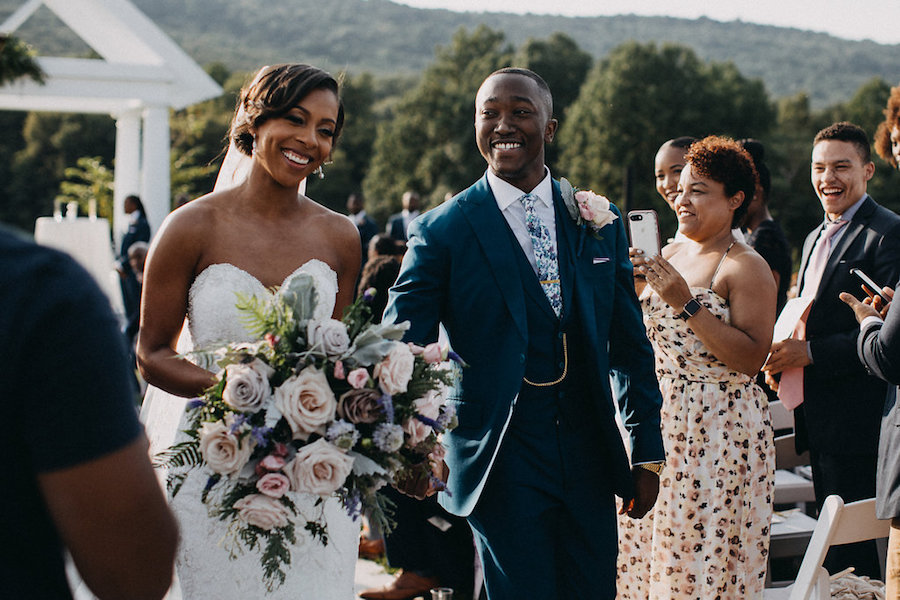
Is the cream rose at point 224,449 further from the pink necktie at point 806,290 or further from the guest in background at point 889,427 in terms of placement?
the pink necktie at point 806,290

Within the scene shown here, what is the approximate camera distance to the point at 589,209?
10.9ft

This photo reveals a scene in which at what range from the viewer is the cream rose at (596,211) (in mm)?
3314

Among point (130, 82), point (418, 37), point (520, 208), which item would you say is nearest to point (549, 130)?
point (520, 208)

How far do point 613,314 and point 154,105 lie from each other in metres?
15.0

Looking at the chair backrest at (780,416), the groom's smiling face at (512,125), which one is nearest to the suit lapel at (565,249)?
the groom's smiling face at (512,125)

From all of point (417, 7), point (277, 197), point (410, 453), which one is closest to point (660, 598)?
point (410, 453)

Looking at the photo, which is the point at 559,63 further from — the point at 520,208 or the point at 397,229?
the point at 520,208

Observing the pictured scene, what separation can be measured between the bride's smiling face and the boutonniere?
0.94 m

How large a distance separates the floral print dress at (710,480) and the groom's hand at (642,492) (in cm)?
84

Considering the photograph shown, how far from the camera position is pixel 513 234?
10.8 ft

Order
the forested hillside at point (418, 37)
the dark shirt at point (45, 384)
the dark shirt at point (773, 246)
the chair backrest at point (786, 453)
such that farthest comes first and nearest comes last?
the forested hillside at point (418, 37) < the chair backrest at point (786, 453) < the dark shirt at point (773, 246) < the dark shirt at point (45, 384)

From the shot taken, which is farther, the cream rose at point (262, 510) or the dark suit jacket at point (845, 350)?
the dark suit jacket at point (845, 350)

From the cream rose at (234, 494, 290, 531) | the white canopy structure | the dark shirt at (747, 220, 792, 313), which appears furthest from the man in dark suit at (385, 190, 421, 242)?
the cream rose at (234, 494, 290, 531)

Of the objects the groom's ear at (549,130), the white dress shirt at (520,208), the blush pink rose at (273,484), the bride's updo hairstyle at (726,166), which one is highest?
the groom's ear at (549,130)
